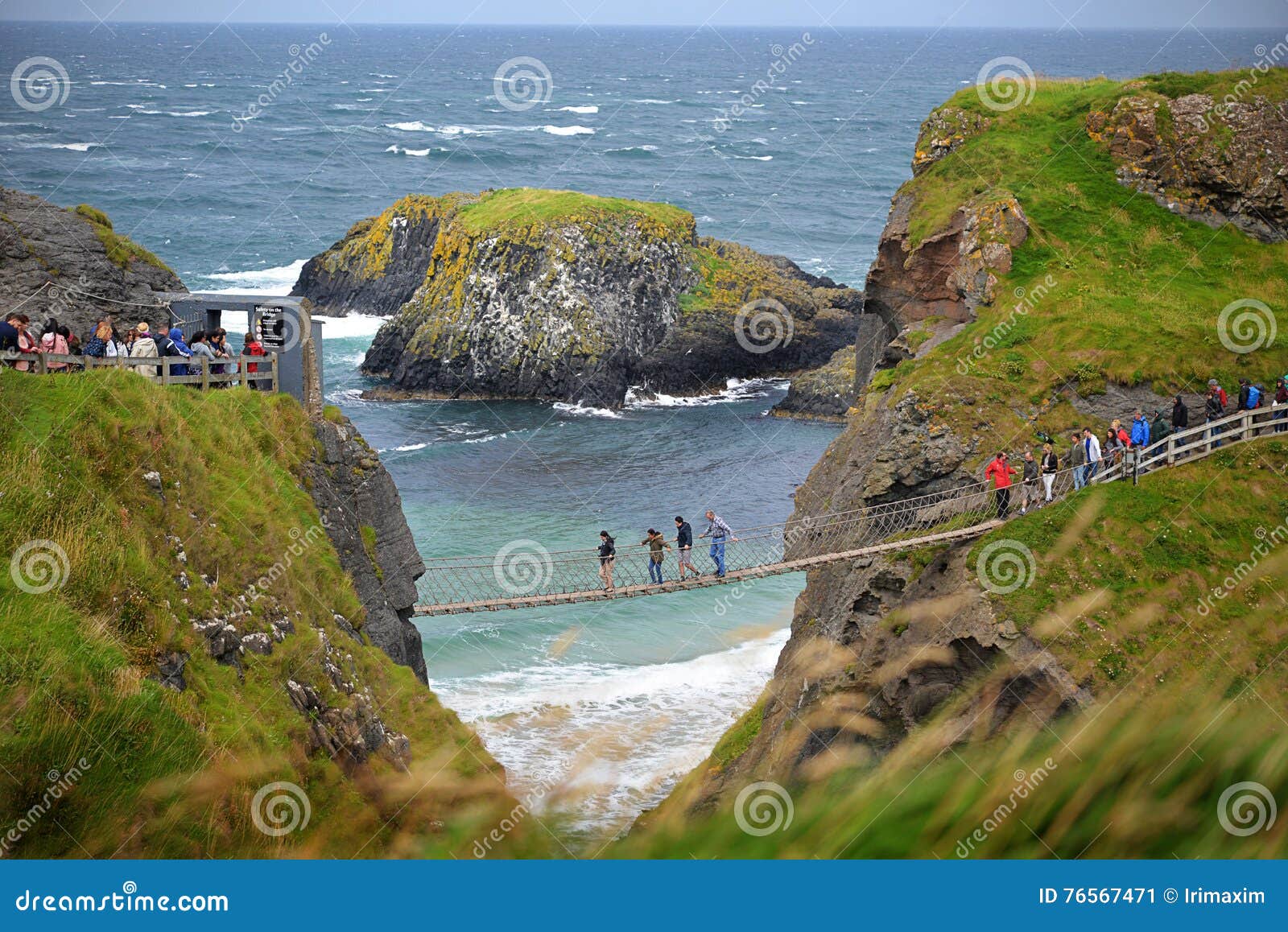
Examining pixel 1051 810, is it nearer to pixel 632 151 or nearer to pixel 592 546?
pixel 592 546

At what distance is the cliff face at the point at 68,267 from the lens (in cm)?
2445

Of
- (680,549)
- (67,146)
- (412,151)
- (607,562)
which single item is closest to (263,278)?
(67,146)

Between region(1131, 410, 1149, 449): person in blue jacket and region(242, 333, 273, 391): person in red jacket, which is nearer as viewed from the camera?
region(242, 333, 273, 391): person in red jacket

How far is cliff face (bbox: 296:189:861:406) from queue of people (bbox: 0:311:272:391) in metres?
32.9

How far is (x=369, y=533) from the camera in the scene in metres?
23.6

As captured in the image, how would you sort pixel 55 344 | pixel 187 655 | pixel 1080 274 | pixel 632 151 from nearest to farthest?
pixel 187 655 → pixel 55 344 → pixel 1080 274 → pixel 632 151

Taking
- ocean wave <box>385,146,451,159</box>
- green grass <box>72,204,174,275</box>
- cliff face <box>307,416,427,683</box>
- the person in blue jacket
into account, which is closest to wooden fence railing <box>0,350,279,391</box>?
cliff face <box>307,416,427,683</box>

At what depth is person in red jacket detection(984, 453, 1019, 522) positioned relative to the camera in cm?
2409

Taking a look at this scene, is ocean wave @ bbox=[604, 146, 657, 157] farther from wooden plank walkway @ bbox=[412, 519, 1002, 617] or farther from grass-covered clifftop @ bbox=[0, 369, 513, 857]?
grass-covered clifftop @ bbox=[0, 369, 513, 857]

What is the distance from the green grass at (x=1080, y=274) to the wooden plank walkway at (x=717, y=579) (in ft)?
11.6

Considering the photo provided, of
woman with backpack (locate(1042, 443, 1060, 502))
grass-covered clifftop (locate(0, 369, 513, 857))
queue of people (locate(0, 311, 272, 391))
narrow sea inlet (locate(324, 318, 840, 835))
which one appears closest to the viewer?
grass-covered clifftop (locate(0, 369, 513, 857))

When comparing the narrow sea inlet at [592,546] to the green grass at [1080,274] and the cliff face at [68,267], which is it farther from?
the cliff face at [68,267]

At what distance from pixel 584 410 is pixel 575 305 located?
4427 mm

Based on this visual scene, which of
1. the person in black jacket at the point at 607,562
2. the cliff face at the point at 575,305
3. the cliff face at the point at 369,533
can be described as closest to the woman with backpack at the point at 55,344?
the cliff face at the point at 369,533
